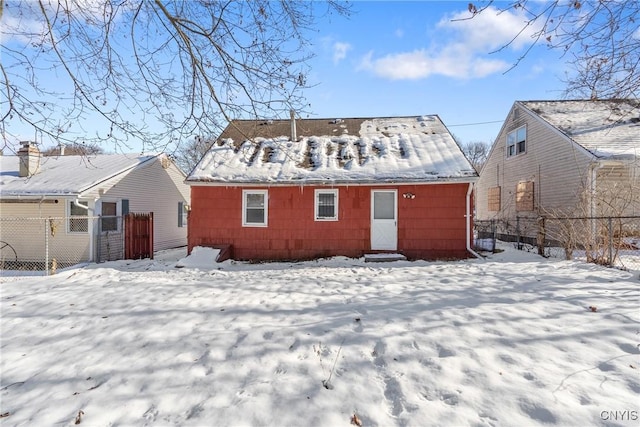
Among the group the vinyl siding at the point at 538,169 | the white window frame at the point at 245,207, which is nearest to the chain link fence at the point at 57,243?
the white window frame at the point at 245,207

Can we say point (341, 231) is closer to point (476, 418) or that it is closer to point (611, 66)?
point (611, 66)

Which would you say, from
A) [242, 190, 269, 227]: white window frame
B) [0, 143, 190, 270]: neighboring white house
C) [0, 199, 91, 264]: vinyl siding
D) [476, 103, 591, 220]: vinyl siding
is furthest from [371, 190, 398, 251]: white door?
[0, 199, 91, 264]: vinyl siding

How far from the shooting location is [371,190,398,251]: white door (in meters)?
10.7

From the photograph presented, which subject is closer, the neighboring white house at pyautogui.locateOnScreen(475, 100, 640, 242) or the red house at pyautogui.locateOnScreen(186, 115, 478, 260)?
the neighboring white house at pyautogui.locateOnScreen(475, 100, 640, 242)

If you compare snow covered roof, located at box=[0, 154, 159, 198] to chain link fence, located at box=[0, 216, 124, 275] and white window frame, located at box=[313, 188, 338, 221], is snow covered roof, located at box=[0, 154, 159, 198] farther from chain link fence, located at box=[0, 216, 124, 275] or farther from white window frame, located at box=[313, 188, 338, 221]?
white window frame, located at box=[313, 188, 338, 221]

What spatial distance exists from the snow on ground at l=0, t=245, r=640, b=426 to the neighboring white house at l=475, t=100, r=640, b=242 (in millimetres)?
6064

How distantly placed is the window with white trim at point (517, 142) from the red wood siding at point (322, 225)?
26.1 ft

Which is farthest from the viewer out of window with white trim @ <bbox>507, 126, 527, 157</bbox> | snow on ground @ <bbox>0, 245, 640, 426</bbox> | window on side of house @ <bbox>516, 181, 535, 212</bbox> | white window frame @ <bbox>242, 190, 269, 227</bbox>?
window with white trim @ <bbox>507, 126, 527, 157</bbox>

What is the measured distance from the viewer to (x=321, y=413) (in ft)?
8.40

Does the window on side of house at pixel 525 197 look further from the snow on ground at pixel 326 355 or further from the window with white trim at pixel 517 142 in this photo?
the snow on ground at pixel 326 355

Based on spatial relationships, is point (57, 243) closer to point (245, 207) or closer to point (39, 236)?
point (39, 236)

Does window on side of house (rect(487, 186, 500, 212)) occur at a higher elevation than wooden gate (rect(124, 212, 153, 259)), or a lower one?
higher

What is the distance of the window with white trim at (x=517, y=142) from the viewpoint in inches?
617

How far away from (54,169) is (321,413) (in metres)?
16.3
